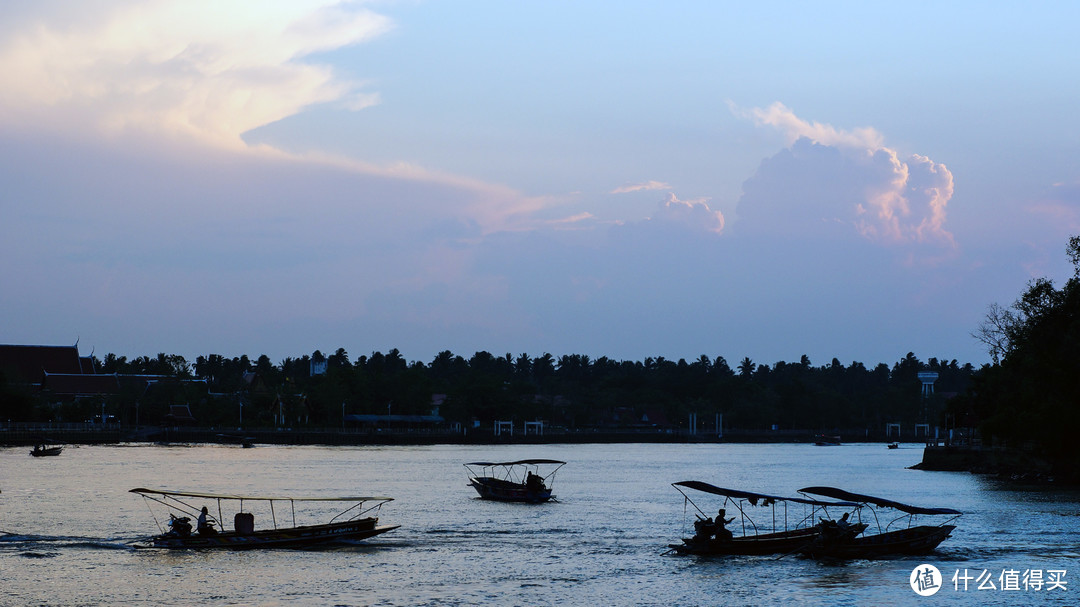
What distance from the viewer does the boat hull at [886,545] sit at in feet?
153

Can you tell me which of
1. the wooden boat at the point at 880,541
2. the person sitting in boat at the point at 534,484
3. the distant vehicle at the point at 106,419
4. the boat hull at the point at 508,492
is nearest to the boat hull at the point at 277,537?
the wooden boat at the point at 880,541

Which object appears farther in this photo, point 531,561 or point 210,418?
point 210,418

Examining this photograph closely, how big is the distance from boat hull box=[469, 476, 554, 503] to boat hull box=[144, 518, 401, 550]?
24.4 m

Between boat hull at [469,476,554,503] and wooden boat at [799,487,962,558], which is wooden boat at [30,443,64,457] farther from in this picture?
wooden boat at [799,487,962,558]

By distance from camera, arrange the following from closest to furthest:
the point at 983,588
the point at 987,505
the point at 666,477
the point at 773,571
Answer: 1. the point at 983,588
2. the point at 773,571
3. the point at 987,505
4. the point at 666,477

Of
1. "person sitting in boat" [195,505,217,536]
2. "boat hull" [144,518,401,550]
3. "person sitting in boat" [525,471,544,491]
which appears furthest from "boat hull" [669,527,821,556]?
"person sitting in boat" [525,471,544,491]

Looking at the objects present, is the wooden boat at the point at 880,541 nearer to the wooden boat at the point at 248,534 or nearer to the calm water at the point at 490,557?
the calm water at the point at 490,557

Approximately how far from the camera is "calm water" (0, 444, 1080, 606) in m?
40.2

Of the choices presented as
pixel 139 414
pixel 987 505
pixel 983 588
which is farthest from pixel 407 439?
pixel 983 588

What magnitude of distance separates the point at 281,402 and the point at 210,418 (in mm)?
12743

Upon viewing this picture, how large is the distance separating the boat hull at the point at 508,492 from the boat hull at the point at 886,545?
29.7 meters

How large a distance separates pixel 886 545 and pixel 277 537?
2673 cm

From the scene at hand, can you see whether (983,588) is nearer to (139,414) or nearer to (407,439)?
(407,439)

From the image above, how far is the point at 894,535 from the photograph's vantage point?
4750cm
